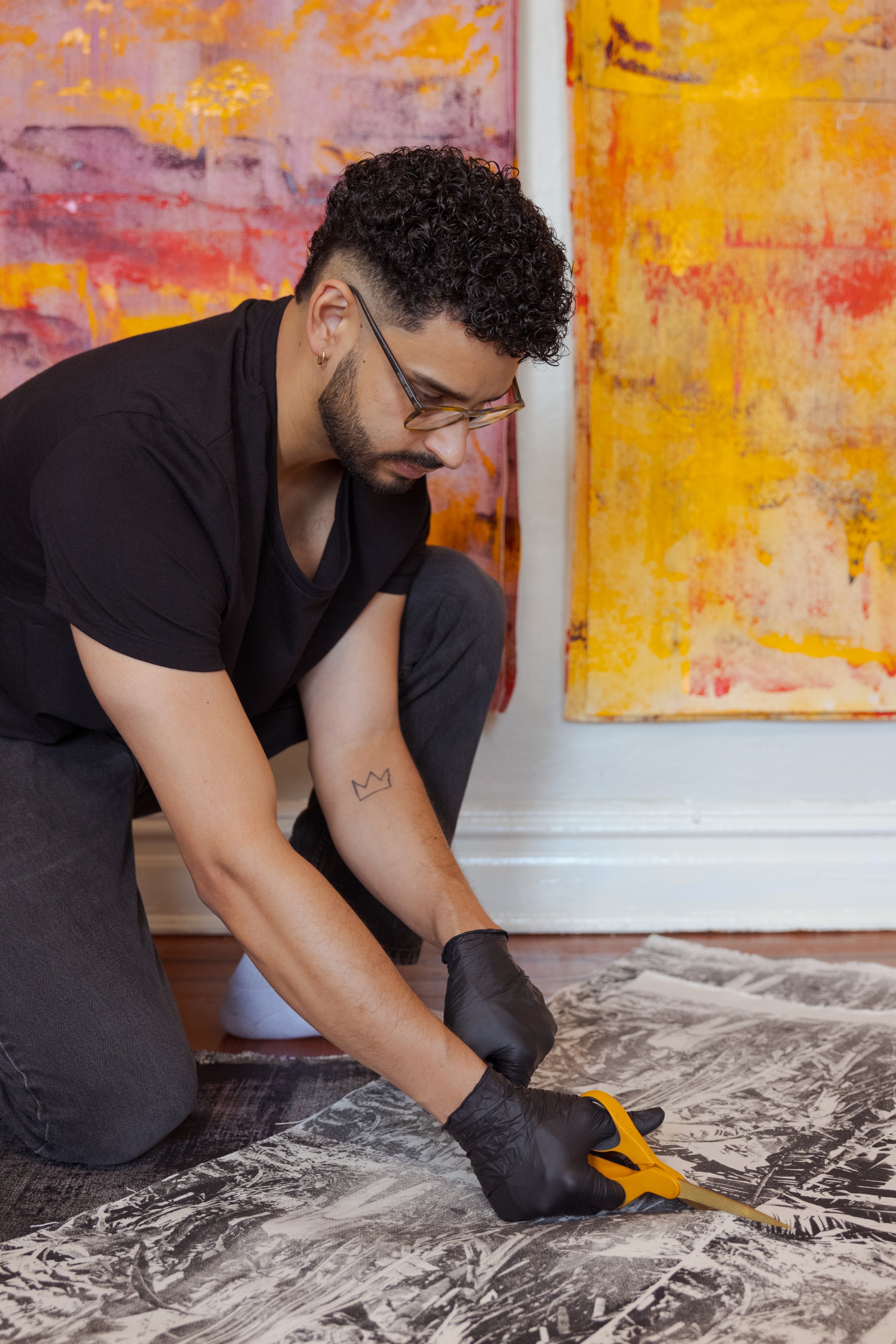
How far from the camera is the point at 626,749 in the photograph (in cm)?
200

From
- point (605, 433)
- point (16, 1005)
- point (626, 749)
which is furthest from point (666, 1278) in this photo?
point (605, 433)

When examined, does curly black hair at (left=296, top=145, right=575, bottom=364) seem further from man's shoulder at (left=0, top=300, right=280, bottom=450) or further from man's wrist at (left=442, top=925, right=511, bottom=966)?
man's wrist at (left=442, top=925, right=511, bottom=966)

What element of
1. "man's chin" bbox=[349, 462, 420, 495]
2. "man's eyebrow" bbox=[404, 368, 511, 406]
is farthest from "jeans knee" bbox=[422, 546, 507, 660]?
"man's eyebrow" bbox=[404, 368, 511, 406]

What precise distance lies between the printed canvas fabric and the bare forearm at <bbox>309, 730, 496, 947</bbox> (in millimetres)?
227

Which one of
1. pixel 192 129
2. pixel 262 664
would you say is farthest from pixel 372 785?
pixel 192 129

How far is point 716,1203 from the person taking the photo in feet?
3.23

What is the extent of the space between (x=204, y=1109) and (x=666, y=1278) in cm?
59

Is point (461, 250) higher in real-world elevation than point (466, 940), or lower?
higher

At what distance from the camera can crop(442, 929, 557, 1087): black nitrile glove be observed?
1.13m

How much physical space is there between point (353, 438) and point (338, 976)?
0.57 metres

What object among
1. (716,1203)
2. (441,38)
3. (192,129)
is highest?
(441,38)

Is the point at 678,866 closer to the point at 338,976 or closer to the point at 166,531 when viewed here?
the point at 338,976

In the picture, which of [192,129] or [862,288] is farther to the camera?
[862,288]

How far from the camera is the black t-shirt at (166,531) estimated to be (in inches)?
39.7
